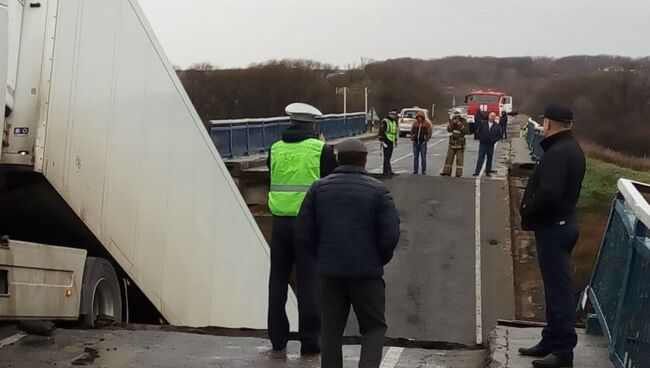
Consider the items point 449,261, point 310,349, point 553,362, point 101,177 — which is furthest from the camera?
point 449,261

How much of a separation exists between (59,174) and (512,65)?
12934 centimetres

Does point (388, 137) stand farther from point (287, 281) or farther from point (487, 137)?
point (287, 281)

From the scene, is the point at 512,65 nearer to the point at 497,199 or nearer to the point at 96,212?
the point at 497,199

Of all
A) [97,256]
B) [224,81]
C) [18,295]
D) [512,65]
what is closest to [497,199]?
[97,256]

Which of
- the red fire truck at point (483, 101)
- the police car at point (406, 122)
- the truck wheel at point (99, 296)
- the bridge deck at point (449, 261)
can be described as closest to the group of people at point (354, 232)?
the truck wheel at point (99, 296)

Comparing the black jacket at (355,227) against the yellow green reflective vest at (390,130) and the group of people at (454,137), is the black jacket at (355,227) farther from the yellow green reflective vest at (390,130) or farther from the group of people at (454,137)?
the yellow green reflective vest at (390,130)

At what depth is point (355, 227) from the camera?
4789 millimetres

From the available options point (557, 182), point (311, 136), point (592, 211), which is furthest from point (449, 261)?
point (557, 182)

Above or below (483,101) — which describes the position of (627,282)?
below

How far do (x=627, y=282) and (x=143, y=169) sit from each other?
3984 mm

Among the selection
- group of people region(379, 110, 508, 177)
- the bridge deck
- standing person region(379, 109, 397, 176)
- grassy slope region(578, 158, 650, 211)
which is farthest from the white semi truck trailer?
grassy slope region(578, 158, 650, 211)

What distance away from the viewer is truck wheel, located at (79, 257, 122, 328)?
258 inches

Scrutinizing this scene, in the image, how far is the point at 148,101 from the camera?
7086mm

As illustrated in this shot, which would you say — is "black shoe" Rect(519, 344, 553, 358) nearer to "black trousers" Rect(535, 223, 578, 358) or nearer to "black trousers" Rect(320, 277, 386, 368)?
"black trousers" Rect(535, 223, 578, 358)
